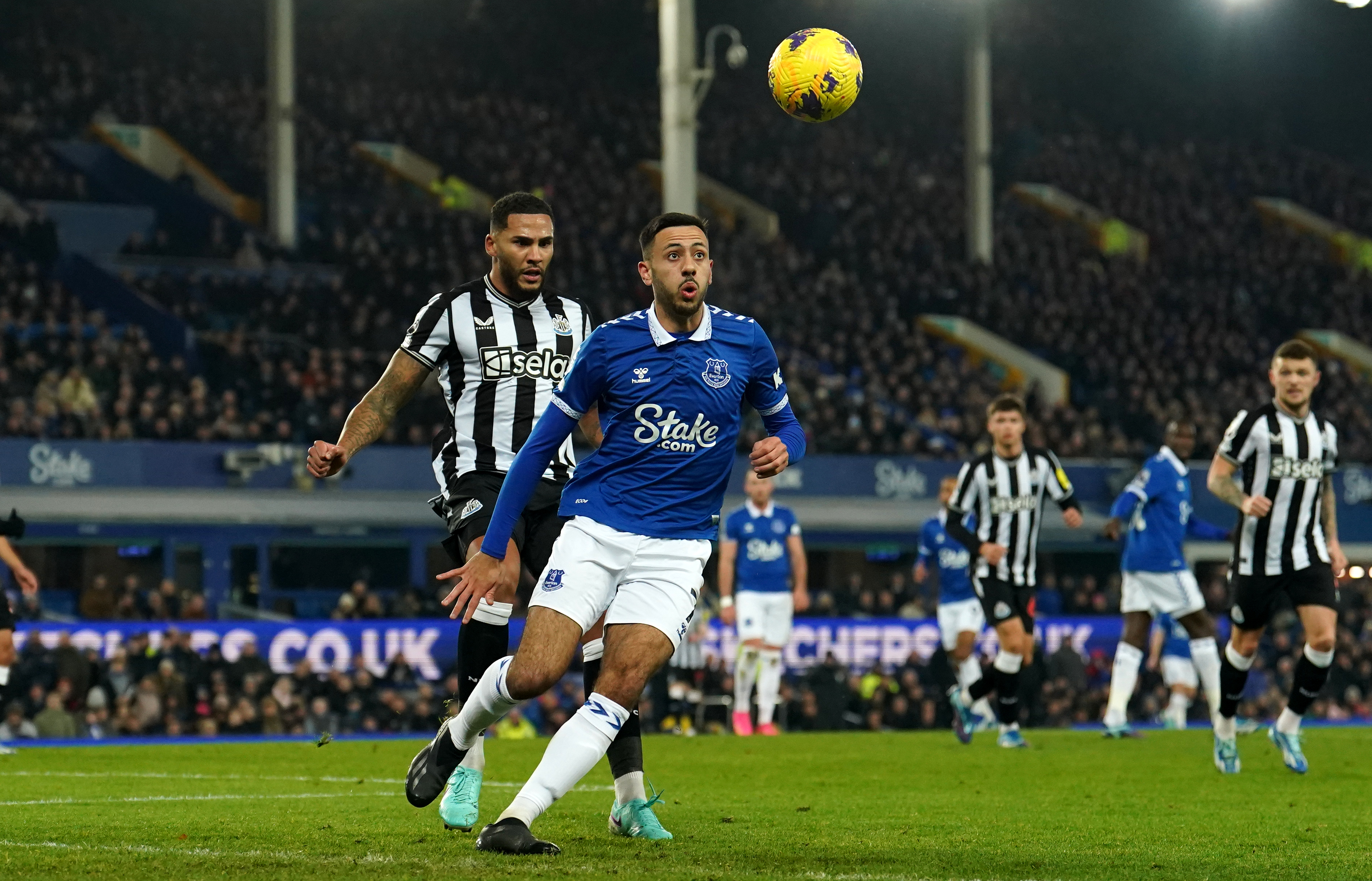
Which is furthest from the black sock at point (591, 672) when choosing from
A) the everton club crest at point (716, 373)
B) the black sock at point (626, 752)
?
the everton club crest at point (716, 373)

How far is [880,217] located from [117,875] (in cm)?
3658

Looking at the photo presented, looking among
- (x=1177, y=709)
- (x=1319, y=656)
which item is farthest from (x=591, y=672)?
(x=1177, y=709)

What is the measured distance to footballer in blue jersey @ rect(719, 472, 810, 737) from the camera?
667 inches

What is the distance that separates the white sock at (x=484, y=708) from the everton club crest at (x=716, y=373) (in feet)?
3.95

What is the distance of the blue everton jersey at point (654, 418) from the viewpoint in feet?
20.7

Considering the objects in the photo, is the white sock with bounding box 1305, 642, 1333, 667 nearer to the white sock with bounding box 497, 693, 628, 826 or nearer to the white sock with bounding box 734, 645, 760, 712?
the white sock with bounding box 497, 693, 628, 826

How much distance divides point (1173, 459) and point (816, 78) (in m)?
6.29

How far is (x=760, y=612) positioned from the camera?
56.1ft

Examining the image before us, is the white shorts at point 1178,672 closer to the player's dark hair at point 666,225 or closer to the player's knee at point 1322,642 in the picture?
A: the player's knee at point 1322,642

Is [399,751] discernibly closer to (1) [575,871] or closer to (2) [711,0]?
(1) [575,871]

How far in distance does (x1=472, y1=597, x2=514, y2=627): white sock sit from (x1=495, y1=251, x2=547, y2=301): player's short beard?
1.27 m

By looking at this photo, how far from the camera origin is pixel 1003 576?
1372 centimetres

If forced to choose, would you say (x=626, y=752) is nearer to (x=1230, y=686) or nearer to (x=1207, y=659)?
(x=1230, y=686)

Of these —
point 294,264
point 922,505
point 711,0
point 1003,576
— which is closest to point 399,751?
point 1003,576
